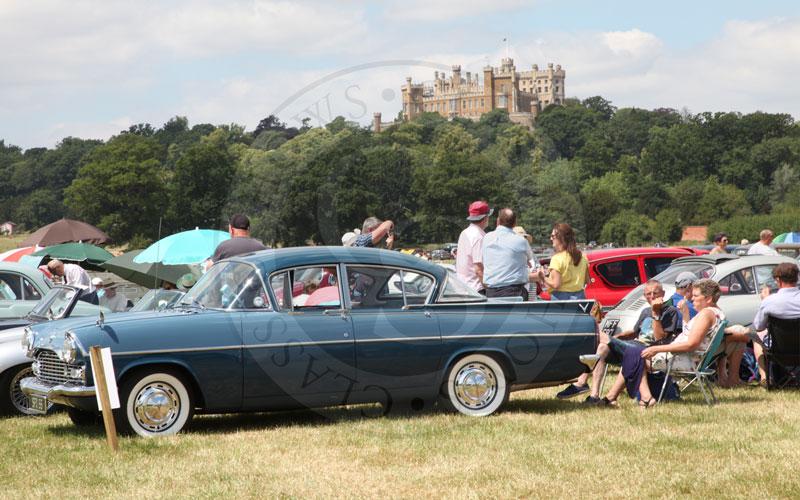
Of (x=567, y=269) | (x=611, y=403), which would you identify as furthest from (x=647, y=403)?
(x=567, y=269)

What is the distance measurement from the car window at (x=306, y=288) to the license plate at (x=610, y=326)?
17.8 feet

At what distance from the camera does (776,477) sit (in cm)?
724

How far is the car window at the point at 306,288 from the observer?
945cm

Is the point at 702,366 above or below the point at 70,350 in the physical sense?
below

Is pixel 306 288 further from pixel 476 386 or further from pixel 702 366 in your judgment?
pixel 702 366

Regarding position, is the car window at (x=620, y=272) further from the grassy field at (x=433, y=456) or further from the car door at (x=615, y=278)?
the grassy field at (x=433, y=456)

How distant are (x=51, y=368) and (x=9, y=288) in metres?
5.26

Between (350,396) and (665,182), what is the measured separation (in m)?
151

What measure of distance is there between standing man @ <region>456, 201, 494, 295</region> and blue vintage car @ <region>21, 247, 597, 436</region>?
2095 millimetres

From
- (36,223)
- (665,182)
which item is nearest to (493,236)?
(665,182)

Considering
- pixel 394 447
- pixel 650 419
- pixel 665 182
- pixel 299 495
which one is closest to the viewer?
pixel 299 495

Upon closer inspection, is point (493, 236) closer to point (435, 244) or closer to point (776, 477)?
point (776, 477)

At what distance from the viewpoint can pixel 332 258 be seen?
9.63 metres

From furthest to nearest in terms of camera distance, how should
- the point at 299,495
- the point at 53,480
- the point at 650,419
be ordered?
the point at 650,419 → the point at 53,480 → the point at 299,495
